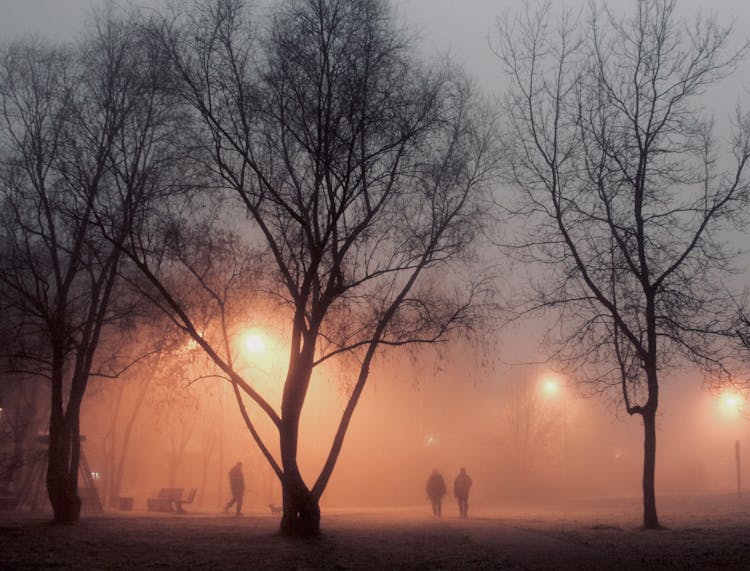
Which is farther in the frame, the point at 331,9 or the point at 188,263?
the point at 188,263

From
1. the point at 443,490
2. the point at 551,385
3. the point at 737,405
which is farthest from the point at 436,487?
the point at 551,385

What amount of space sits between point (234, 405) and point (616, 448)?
41482 mm

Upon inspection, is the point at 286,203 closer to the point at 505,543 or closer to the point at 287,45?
the point at 287,45

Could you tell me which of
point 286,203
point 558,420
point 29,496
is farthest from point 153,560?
point 558,420

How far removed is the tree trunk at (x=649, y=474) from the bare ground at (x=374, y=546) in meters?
0.57

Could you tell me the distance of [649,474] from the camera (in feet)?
68.4

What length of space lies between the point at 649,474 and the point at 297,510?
9196 millimetres

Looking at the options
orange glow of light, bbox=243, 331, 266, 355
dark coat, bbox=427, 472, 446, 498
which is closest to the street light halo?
orange glow of light, bbox=243, 331, 266, 355

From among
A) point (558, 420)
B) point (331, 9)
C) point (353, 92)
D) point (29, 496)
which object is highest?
point (331, 9)

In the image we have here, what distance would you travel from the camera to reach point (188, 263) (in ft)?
64.6

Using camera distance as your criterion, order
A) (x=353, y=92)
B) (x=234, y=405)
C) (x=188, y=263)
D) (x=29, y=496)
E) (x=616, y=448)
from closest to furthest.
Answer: (x=353, y=92) → (x=188, y=263) → (x=29, y=496) → (x=234, y=405) → (x=616, y=448)

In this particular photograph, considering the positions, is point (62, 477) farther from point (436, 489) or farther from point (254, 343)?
point (436, 489)

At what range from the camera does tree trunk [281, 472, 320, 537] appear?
18062mm

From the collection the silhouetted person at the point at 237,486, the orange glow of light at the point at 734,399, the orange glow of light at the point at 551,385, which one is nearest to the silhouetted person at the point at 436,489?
the silhouetted person at the point at 237,486
